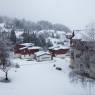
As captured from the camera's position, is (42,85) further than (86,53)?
No

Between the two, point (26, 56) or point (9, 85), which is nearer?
point (9, 85)

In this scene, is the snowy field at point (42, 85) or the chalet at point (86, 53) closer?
the snowy field at point (42, 85)

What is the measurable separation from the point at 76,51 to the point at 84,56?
401cm

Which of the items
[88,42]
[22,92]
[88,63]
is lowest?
[22,92]

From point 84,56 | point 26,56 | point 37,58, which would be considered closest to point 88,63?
point 84,56

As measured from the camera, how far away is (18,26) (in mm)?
107000

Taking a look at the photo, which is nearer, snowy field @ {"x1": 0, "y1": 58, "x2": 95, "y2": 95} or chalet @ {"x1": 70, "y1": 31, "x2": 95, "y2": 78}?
snowy field @ {"x1": 0, "y1": 58, "x2": 95, "y2": 95}

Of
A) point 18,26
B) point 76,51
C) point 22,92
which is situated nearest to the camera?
point 22,92

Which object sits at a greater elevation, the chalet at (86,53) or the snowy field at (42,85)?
the chalet at (86,53)

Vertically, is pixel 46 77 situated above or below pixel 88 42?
below

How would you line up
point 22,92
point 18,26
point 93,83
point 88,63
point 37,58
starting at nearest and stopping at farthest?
point 22,92 → point 93,83 → point 88,63 → point 37,58 → point 18,26

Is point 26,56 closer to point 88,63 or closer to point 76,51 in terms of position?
point 76,51

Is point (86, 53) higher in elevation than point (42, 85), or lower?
higher

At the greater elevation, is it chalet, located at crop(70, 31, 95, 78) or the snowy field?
chalet, located at crop(70, 31, 95, 78)
